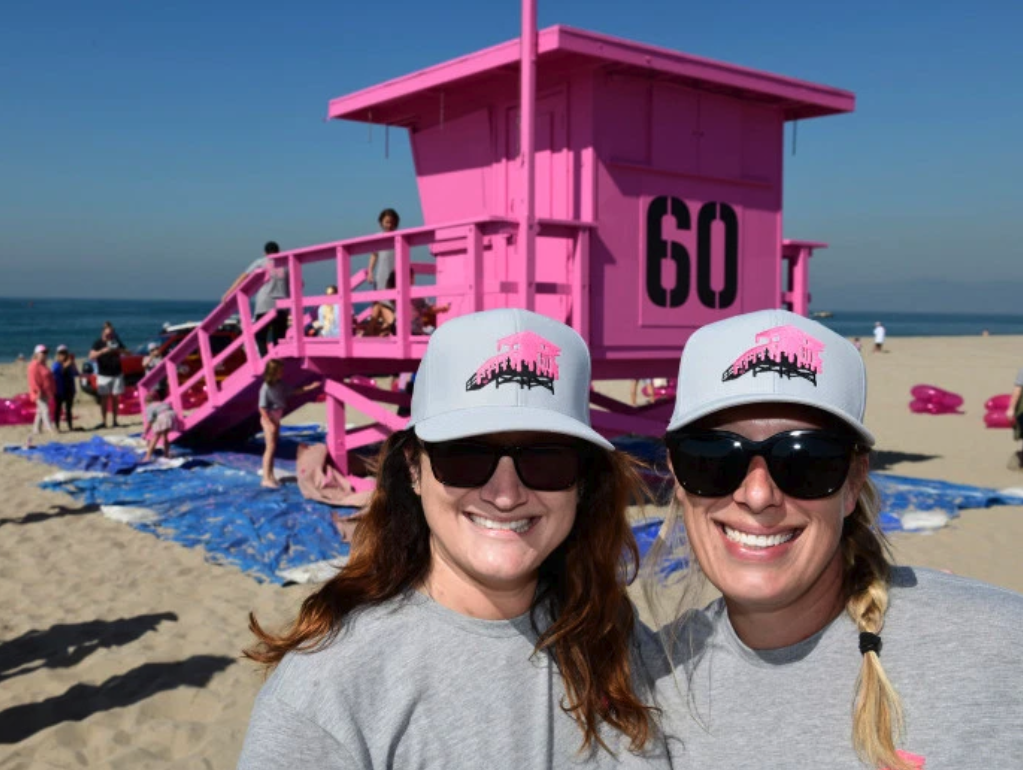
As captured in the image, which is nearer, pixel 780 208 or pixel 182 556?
Result: pixel 182 556

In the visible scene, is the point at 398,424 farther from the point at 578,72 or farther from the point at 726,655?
the point at 726,655

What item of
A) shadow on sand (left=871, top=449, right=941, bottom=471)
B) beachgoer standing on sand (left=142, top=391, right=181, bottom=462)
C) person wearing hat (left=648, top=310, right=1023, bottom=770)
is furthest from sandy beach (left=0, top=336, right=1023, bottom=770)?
person wearing hat (left=648, top=310, right=1023, bottom=770)

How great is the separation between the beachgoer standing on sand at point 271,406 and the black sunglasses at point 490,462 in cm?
852

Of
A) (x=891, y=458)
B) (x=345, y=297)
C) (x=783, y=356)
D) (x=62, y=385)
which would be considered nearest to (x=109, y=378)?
(x=62, y=385)

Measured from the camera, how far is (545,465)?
1.99 metres

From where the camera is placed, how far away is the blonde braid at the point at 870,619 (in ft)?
5.23

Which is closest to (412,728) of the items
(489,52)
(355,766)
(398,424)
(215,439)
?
(355,766)

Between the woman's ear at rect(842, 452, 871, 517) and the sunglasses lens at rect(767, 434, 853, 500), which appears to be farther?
the woman's ear at rect(842, 452, 871, 517)

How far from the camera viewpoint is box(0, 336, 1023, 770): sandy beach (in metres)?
4.66

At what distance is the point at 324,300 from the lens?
30.1 feet

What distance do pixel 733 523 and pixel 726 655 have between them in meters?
0.28

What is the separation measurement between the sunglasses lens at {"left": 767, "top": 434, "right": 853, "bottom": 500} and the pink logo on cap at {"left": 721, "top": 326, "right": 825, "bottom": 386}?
0.12 m

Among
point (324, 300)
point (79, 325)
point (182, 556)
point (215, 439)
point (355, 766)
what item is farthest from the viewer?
point (79, 325)

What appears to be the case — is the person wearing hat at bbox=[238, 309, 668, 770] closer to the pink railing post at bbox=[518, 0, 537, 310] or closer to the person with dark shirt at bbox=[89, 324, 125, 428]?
the pink railing post at bbox=[518, 0, 537, 310]
